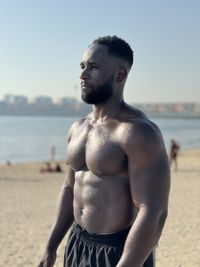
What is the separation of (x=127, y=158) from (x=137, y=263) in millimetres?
461

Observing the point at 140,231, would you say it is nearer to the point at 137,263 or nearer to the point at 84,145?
the point at 137,263

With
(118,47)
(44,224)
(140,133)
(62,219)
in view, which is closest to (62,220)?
(62,219)

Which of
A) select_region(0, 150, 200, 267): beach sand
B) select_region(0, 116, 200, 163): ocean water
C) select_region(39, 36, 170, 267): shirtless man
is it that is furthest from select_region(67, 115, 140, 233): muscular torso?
select_region(0, 116, 200, 163): ocean water

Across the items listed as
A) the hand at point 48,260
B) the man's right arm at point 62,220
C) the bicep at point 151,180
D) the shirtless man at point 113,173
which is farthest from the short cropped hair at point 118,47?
the hand at point 48,260

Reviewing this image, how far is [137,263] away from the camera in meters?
2.26

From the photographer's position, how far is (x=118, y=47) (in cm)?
247

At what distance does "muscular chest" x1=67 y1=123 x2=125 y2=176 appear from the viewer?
2.40 m

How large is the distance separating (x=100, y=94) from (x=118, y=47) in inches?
9.3

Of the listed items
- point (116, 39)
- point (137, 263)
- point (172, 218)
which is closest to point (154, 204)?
point (137, 263)

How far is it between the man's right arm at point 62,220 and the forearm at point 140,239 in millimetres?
655

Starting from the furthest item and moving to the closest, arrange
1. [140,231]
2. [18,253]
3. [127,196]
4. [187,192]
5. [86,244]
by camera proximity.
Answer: [187,192], [18,253], [86,244], [127,196], [140,231]

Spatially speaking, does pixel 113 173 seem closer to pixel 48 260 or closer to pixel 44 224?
pixel 48 260

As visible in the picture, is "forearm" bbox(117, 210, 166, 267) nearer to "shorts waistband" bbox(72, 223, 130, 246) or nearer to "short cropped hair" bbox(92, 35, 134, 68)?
"shorts waistband" bbox(72, 223, 130, 246)

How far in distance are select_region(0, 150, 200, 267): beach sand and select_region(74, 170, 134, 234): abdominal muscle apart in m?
4.93
